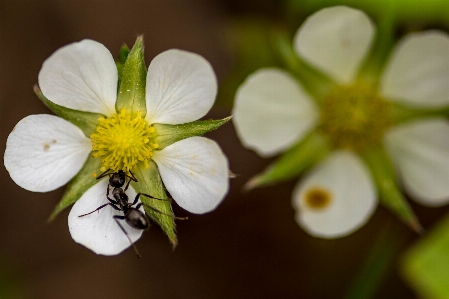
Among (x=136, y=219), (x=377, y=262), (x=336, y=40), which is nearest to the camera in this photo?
(x=136, y=219)

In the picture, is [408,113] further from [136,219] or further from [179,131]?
[136,219]

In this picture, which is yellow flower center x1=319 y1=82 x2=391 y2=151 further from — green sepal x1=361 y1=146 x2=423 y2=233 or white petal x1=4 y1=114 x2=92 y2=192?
white petal x1=4 y1=114 x2=92 y2=192

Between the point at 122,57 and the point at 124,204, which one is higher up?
the point at 122,57

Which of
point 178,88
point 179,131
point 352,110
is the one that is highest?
point 178,88

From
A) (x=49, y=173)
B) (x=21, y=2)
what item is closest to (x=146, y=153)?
(x=49, y=173)

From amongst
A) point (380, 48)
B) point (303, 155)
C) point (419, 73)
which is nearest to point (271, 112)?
point (303, 155)

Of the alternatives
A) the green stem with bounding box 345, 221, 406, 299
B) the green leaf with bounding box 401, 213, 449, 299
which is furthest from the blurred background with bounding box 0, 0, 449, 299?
the green leaf with bounding box 401, 213, 449, 299

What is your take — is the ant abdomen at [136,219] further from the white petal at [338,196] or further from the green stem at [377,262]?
the green stem at [377,262]
